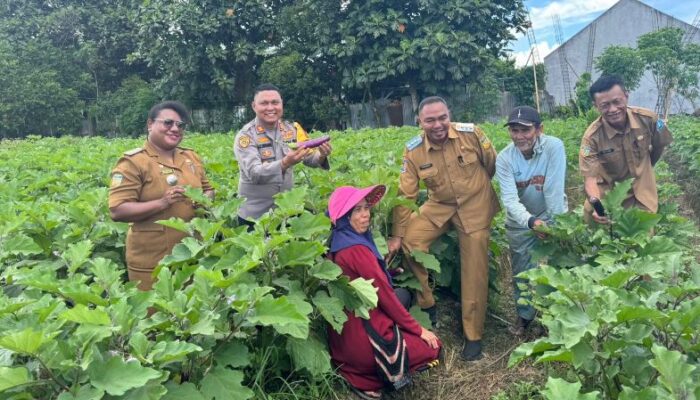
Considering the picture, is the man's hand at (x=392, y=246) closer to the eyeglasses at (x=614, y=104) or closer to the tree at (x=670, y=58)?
the eyeglasses at (x=614, y=104)

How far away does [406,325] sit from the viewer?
3.53m

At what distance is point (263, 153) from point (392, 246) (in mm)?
1296

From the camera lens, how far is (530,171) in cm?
450

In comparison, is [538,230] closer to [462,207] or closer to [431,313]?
[462,207]

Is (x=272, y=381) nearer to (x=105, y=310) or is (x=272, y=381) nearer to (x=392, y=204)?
(x=105, y=310)

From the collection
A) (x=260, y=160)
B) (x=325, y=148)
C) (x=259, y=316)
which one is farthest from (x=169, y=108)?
(x=259, y=316)

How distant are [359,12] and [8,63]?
16.8 m

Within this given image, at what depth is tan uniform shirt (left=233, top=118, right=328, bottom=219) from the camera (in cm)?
441

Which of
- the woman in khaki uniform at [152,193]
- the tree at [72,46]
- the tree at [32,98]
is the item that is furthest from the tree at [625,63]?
the tree at [32,98]

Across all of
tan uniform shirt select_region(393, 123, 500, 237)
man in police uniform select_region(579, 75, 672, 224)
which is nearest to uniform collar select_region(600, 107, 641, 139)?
man in police uniform select_region(579, 75, 672, 224)

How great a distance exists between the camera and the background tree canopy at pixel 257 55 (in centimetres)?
2295

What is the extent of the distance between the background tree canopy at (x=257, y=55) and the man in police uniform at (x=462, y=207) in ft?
60.6

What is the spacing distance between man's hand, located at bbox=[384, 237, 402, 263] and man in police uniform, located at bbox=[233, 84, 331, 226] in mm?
835

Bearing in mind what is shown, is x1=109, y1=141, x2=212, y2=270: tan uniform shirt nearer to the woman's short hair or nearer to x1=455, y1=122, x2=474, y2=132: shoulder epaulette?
the woman's short hair
